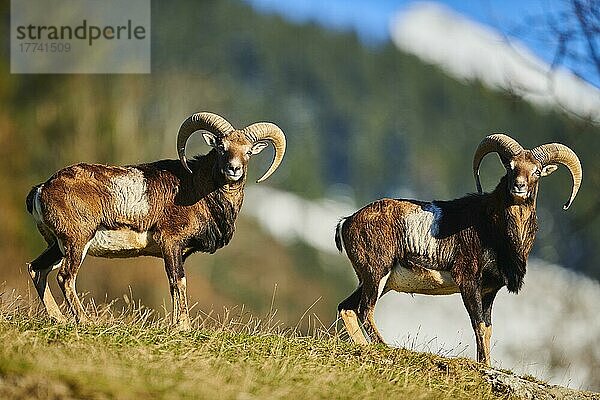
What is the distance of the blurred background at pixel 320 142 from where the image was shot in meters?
37.3

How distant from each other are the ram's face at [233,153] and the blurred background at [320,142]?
9426mm

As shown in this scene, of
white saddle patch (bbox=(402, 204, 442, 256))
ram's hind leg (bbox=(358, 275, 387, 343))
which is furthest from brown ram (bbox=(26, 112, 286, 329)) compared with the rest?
white saddle patch (bbox=(402, 204, 442, 256))

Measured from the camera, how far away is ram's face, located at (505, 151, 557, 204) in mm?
13719

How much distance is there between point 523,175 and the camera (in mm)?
13750

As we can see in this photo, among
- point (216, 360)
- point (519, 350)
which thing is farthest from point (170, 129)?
point (216, 360)

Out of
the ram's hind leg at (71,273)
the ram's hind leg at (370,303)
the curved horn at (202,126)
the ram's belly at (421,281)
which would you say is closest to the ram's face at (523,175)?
the ram's belly at (421,281)

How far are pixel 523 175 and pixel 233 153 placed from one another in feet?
11.7

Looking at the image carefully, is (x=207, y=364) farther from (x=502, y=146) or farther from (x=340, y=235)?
(x=502, y=146)

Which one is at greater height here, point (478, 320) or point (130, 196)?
point (130, 196)

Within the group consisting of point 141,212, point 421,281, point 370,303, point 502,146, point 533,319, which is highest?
point 502,146

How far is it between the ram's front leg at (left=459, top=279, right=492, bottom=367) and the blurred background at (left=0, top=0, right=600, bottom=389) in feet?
28.9

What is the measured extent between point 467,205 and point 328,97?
4482 centimetres

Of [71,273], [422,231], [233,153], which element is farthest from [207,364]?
[422,231]

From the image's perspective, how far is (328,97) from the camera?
59.1 m
